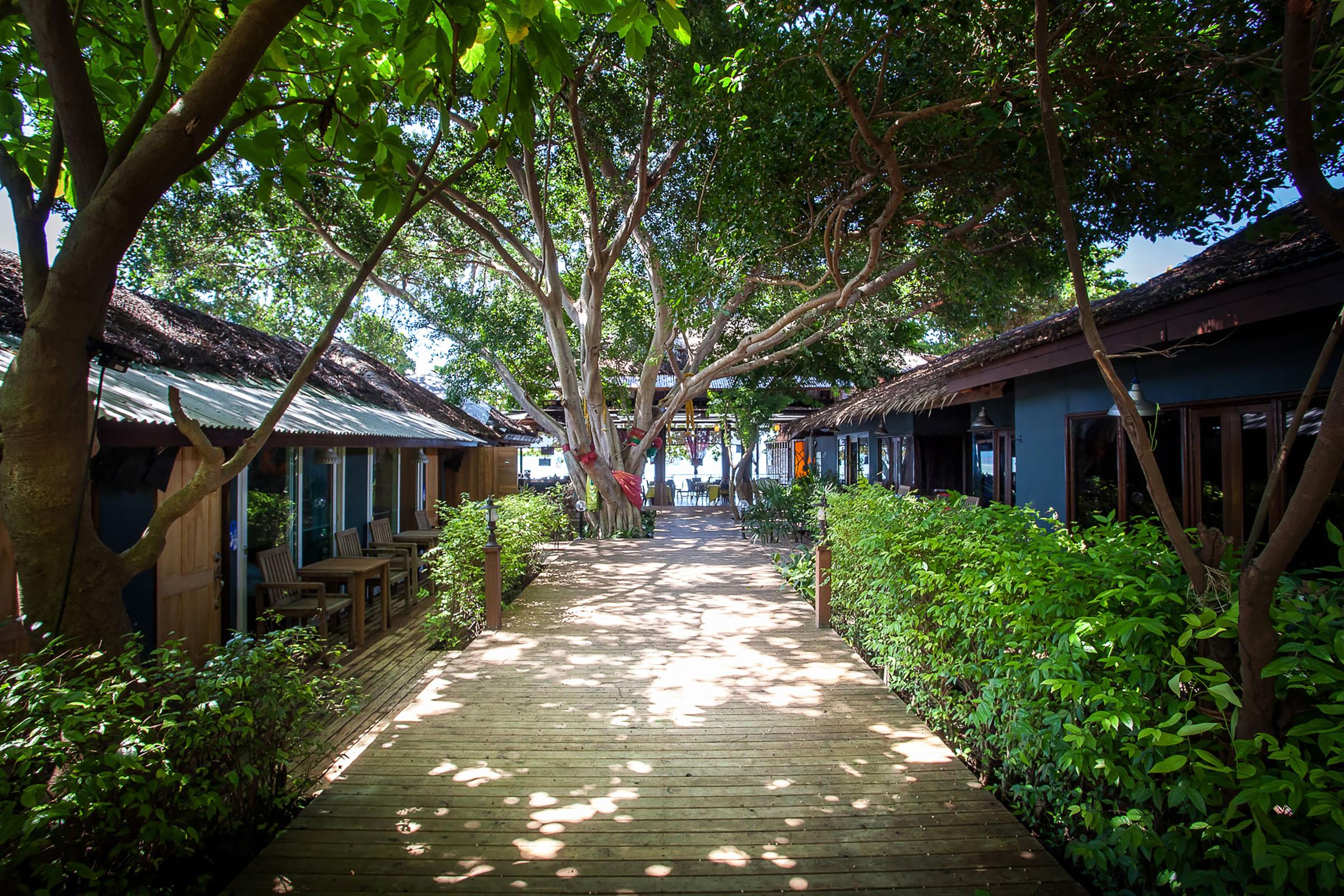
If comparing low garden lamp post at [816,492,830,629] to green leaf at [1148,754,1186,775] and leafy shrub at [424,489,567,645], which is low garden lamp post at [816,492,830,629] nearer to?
leafy shrub at [424,489,567,645]

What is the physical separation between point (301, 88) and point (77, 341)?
87.7 inches

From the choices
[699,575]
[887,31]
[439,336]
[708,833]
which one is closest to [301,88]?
[887,31]

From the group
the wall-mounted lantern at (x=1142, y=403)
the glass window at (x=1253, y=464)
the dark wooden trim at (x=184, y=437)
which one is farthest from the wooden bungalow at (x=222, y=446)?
the glass window at (x=1253, y=464)

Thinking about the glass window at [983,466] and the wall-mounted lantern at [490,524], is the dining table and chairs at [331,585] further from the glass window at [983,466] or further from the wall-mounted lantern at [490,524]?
the glass window at [983,466]

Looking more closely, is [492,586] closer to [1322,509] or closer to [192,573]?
[192,573]

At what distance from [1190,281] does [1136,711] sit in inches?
147

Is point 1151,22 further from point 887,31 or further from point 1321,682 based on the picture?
point 1321,682

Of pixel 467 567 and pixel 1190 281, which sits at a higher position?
pixel 1190 281

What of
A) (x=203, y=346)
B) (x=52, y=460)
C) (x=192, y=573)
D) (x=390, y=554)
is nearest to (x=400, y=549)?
(x=390, y=554)

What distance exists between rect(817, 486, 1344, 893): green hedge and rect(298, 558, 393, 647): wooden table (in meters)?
5.72

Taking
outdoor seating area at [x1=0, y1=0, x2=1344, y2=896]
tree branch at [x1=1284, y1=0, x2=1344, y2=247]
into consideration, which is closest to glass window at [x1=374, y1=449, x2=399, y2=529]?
outdoor seating area at [x1=0, y1=0, x2=1344, y2=896]

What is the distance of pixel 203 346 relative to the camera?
7.14m

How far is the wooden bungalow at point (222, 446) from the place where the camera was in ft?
15.4

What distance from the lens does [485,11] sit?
318 cm
